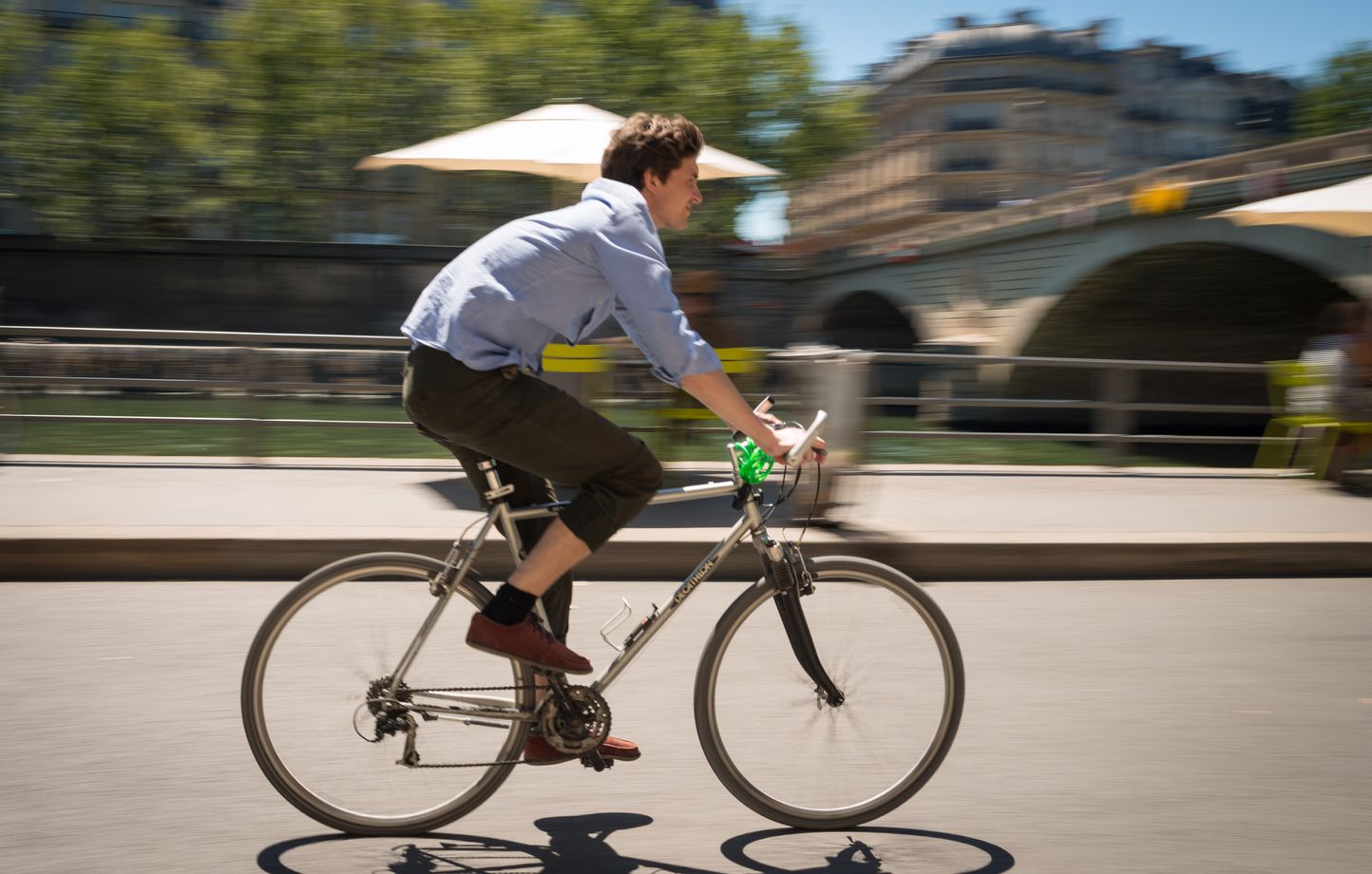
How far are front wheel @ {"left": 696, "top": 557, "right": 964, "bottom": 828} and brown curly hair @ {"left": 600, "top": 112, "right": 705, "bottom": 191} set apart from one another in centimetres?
98

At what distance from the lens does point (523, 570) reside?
3.05 metres

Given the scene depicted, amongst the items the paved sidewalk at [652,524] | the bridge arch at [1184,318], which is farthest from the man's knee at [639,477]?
the bridge arch at [1184,318]

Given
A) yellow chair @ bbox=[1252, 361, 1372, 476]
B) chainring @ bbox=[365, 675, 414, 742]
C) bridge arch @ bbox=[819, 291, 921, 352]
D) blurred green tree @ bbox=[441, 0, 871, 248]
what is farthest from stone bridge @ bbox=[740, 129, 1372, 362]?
chainring @ bbox=[365, 675, 414, 742]

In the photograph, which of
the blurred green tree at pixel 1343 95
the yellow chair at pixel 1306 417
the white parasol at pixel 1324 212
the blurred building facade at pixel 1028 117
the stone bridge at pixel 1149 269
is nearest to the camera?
the yellow chair at pixel 1306 417

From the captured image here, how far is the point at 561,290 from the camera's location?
2.99 meters


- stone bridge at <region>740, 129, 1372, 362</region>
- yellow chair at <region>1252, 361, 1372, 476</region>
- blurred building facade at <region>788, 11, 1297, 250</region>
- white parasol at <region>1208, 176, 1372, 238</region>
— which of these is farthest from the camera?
blurred building facade at <region>788, 11, 1297, 250</region>

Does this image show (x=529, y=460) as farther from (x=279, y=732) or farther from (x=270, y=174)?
(x=270, y=174)

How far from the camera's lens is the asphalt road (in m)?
3.05

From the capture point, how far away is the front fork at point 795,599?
3191 mm

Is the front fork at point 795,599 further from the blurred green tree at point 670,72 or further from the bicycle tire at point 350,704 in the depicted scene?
the blurred green tree at point 670,72

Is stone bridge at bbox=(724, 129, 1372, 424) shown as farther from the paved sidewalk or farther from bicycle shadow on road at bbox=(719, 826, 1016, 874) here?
bicycle shadow on road at bbox=(719, 826, 1016, 874)

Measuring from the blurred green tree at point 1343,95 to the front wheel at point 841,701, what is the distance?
67.7 meters

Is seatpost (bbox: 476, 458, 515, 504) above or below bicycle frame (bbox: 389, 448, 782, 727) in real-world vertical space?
above

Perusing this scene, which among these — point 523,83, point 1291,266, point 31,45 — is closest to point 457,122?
point 523,83
